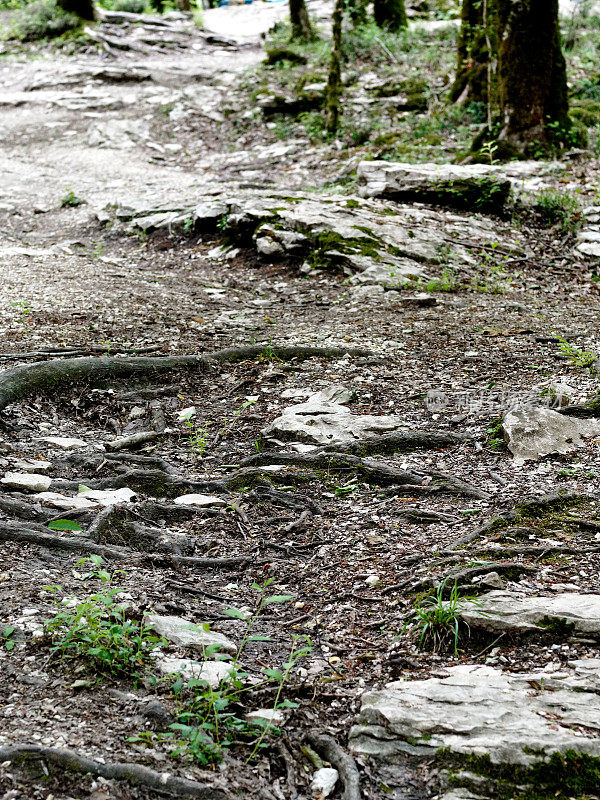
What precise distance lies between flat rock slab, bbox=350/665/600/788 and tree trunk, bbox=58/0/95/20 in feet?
68.6

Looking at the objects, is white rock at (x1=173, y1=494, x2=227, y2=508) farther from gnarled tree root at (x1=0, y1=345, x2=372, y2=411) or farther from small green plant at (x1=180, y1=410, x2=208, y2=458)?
gnarled tree root at (x1=0, y1=345, x2=372, y2=411)

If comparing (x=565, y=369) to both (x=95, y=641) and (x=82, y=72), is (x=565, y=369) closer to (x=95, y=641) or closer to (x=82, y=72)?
(x=95, y=641)

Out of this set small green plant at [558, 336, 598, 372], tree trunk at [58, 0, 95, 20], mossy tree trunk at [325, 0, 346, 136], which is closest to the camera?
small green plant at [558, 336, 598, 372]

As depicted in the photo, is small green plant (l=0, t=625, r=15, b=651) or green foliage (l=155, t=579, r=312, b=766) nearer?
green foliage (l=155, t=579, r=312, b=766)

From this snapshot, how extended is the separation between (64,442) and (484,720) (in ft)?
10.4

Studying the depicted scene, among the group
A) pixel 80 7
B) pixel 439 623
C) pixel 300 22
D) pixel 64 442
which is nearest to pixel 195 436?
pixel 64 442

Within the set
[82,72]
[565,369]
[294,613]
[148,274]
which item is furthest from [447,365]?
[82,72]

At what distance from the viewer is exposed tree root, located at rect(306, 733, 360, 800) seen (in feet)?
6.69

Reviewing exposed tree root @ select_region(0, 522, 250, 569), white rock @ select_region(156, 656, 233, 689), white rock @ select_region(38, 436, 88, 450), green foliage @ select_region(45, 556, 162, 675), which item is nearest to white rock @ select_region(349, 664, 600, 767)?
white rock @ select_region(156, 656, 233, 689)

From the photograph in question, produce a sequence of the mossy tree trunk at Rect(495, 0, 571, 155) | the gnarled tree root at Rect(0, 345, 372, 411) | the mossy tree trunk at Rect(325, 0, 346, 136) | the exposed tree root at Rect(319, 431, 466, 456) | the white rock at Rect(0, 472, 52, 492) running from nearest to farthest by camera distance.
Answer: the white rock at Rect(0, 472, 52, 492) → the exposed tree root at Rect(319, 431, 466, 456) → the gnarled tree root at Rect(0, 345, 372, 411) → the mossy tree trunk at Rect(495, 0, 571, 155) → the mossy tree trunk at Rect(325, 0, 346, 136)

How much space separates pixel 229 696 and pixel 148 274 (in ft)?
20.8

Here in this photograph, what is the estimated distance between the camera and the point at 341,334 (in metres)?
6.40

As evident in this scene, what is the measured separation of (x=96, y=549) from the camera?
10.8 feet

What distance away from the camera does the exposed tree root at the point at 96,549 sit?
3.24 meters
